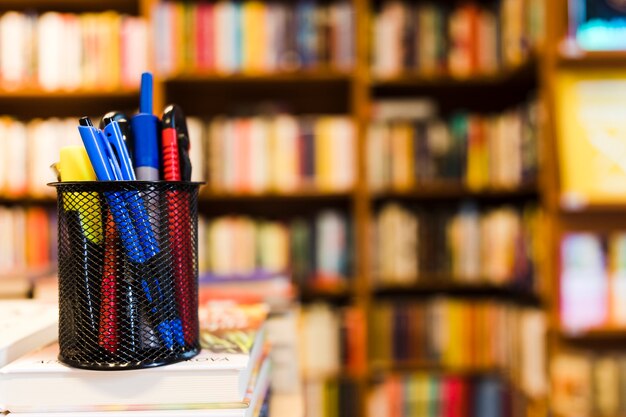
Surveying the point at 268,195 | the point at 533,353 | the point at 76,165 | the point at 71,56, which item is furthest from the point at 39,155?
the point at 76,165

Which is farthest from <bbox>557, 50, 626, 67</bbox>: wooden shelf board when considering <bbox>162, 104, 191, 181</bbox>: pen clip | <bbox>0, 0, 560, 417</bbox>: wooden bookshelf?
<bbox>162, 104, 191, 181</bbox>: pen clip

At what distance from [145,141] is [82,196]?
3.1 inches

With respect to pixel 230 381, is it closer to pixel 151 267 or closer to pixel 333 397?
pixel 151 267

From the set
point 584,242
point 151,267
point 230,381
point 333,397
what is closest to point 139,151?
point 151,267

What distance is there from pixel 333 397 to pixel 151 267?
6.60 ft

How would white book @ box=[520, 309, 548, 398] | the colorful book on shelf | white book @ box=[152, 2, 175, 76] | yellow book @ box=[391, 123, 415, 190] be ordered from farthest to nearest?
yellow book @ box=[391, 123, 415, 190], white book @ box=[152, 2, 175, 76], white book @ box=[520, 309, 548, 398], the colorful book on shelf

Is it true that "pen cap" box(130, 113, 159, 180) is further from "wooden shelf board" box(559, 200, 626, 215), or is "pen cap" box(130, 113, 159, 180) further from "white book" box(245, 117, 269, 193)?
"white book" box(245, 117, 269, 193)

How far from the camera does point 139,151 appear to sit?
625mm

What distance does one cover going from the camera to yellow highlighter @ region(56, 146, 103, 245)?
0.59m

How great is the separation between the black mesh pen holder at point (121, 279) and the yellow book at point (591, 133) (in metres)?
1.72

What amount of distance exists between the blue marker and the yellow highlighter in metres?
0.04

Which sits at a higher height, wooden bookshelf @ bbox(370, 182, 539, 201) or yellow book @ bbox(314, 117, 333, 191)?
yellow book @ bbox(314, 117, 333, 191)

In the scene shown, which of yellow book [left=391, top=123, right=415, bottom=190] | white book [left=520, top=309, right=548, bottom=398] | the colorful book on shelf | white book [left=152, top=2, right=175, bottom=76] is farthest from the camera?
yellow book [left=391, top=123, right=415, bottom=190]

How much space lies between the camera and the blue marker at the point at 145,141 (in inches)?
24.6
